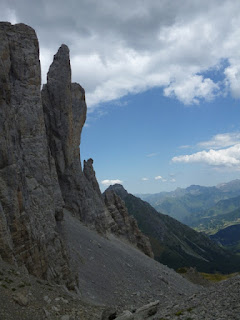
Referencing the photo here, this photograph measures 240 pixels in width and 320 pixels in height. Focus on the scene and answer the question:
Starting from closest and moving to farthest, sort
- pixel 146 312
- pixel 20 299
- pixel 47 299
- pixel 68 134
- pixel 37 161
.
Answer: pixel 20 299 < pixel 47 299 < pixel 146 312 < pixel 37 161 < pixel 68 134

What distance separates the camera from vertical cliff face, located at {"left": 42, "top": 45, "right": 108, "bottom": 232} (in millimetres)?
76188

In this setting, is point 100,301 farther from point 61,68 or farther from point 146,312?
point 61,68

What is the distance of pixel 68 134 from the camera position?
7869 centimetres

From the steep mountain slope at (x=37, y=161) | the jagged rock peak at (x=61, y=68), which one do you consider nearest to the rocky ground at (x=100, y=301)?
the steep mountain slope at (x=37, y=161)

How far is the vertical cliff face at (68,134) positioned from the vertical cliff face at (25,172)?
1005 inches

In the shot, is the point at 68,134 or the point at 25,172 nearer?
the point at 25,172

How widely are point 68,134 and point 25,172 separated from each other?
3806 centimetres

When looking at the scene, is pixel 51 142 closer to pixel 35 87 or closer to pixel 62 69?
pixel 62 69

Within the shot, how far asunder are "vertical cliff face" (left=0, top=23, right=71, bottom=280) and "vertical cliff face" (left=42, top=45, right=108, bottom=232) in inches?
1005

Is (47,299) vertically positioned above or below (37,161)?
below

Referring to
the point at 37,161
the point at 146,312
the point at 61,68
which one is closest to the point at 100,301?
the point at 146,312

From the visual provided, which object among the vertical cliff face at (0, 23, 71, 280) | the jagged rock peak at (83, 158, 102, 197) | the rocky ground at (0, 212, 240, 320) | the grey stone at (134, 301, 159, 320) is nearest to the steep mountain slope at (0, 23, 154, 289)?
the vertical cliff face at (0, 23, 71, 280)

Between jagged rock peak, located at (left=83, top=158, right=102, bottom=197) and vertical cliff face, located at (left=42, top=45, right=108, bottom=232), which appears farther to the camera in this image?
jagged rock peak, located at (left=83, top=158, right=102, bottom=197)

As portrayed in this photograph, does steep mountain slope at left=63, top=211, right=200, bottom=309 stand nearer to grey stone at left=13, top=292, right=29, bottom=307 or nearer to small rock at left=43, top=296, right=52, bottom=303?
small rock at left=43, top=296, right=52, bottom=303
